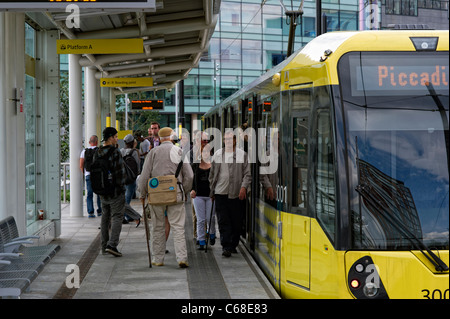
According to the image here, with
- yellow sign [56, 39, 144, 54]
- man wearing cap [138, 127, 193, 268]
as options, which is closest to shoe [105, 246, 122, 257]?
man wearing cap [138, 127, 193, 268]

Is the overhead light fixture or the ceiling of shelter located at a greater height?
the ceiling of shelter

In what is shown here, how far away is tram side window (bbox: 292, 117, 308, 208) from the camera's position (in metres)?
6.75

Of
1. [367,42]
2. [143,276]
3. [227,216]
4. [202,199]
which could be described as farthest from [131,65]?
[367,42]

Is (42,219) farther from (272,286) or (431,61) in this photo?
(431,61)

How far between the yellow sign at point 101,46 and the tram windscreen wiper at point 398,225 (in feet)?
21.2

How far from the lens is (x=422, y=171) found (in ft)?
19.7

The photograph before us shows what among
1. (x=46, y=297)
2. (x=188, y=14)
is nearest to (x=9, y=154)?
(x=46, y=297)

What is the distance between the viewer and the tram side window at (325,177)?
6141 mm

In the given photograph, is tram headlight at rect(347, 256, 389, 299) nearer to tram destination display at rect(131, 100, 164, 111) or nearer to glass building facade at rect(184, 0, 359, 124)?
tram destination display at rect(131, 100, 164, 111)

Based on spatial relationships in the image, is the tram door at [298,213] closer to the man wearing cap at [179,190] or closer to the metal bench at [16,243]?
the man wearing cap at [179,190]

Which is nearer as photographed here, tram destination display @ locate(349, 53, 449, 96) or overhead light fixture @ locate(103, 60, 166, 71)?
tram destination display @ locate(349, 53, 449, 96)

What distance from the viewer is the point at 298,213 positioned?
6.84 meters

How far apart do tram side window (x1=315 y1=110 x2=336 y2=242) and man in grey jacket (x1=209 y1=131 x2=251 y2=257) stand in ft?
11.3

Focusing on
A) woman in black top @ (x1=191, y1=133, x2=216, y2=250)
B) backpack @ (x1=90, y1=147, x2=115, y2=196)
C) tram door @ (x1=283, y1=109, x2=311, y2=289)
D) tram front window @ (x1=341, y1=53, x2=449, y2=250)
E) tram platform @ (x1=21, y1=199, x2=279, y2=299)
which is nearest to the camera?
tram front window @ (x1=341, y1=53, x2=449, y2=250)
